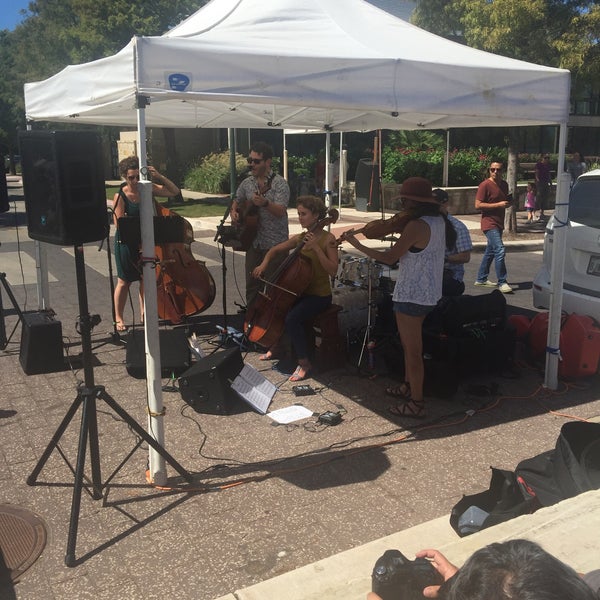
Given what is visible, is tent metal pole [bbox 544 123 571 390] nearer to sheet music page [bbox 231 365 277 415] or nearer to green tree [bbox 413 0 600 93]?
sheet music page [bbox 231 365 277 415]

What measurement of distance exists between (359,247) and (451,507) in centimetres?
188

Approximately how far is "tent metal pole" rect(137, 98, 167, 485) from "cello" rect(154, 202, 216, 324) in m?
2.80

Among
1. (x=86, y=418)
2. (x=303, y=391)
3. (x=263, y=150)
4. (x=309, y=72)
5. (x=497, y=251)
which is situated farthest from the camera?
(x=497, y=251)

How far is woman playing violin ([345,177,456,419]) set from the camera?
464cm

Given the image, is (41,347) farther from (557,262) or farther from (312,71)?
(557,262)

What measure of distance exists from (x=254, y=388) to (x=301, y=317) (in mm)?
844

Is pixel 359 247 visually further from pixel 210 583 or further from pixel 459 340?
pixel 210 583

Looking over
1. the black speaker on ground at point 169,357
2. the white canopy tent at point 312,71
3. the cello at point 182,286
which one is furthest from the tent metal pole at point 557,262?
the cello at point 182,286

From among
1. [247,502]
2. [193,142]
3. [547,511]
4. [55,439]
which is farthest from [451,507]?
[193,142]

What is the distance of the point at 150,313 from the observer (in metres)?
3.90

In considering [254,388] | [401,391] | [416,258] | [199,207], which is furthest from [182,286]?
[199,207]

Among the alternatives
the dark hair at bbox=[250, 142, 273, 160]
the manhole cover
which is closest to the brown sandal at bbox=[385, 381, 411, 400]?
the dark hair at bbox=[250, 142, 273, 160]

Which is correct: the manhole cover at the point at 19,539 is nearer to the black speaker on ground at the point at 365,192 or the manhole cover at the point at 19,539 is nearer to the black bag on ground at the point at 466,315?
the black bag on ground at the point at 466,315

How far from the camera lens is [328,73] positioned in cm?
424
